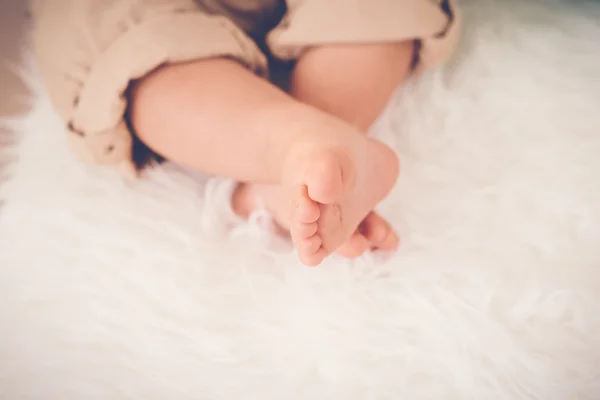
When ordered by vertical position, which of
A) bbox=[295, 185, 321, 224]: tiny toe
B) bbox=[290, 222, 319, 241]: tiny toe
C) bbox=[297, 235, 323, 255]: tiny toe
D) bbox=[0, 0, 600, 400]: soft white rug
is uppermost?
bbox=[295, 185, 321, 224]: tiny toe

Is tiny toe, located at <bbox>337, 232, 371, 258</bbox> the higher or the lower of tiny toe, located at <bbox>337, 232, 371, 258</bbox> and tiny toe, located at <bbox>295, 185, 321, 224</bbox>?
the lower

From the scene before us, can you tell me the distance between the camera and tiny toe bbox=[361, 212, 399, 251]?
1.70 ft

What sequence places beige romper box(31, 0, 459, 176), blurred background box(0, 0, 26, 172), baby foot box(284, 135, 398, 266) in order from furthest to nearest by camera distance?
blurred background box(0, 0, 26, 172)
beige romper box(31, 0, 459, 176)
baby foot box(284, 135, 398, 266)

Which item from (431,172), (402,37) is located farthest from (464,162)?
(402,37)

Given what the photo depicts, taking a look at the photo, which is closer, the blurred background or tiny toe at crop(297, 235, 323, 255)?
tiny toe at crop(297, 235, 323, 255)

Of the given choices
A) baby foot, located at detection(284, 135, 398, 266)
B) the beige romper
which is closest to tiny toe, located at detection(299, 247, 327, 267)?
baby foot, located at detection(284, 135, 398, 266)

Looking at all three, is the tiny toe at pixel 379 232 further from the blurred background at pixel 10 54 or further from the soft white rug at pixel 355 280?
the blurred background at pixel 10 54

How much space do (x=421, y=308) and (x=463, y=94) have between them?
0.81 ft

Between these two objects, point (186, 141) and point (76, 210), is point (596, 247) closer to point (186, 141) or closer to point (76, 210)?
point (186, 141)

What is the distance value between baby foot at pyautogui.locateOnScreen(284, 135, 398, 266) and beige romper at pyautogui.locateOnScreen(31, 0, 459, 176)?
13 cm

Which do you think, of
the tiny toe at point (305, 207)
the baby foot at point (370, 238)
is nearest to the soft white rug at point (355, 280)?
the baby foot at point (370, 238)

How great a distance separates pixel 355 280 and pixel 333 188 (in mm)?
155

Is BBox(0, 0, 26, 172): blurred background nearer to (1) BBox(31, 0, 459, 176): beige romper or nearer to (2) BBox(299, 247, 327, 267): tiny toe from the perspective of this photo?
(1) BBox(31, 0, 459, 176): beige romper

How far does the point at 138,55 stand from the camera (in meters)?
0.50
